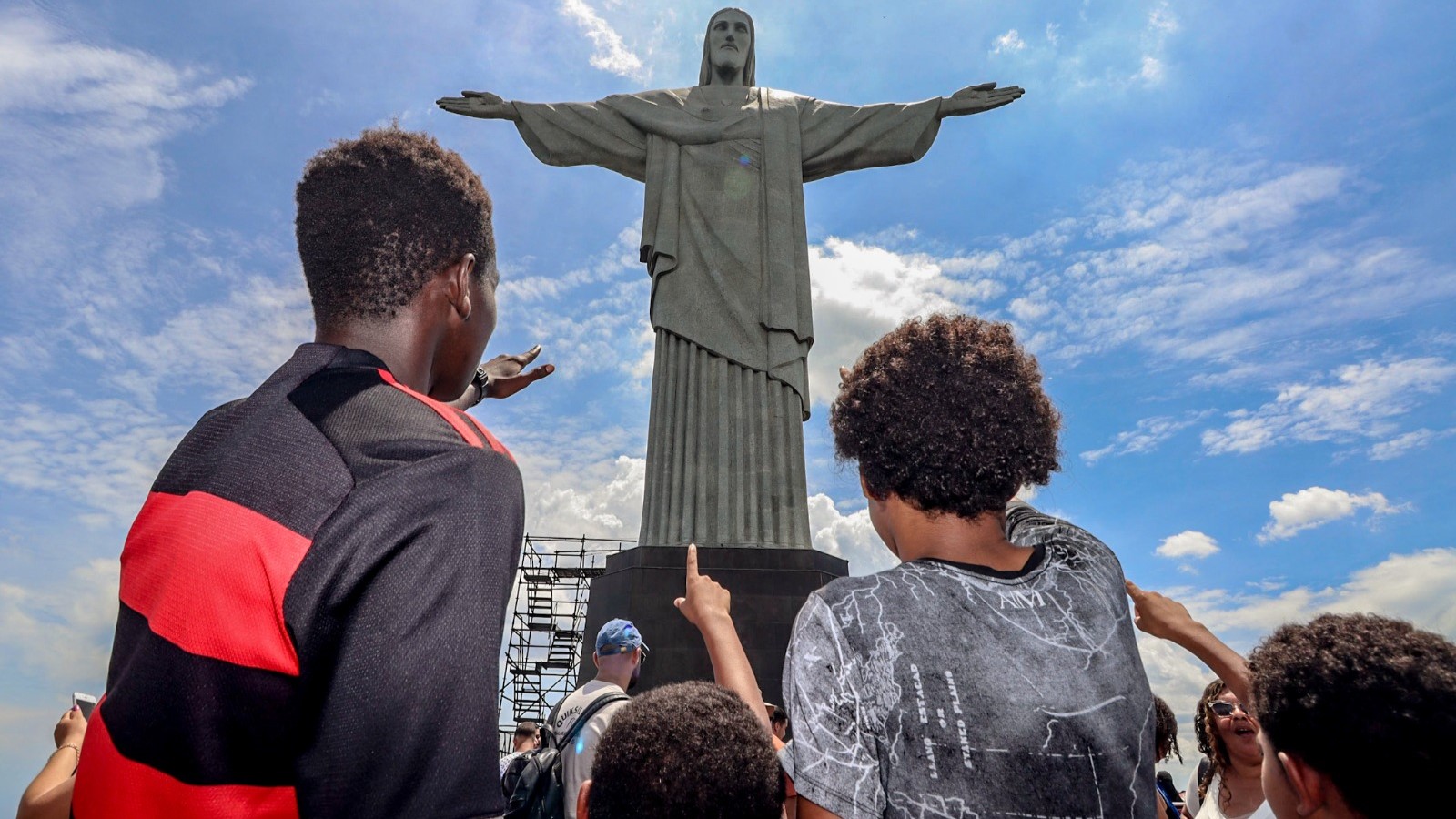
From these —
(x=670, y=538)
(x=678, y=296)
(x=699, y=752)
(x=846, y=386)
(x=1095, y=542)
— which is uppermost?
(x=678, y=296)

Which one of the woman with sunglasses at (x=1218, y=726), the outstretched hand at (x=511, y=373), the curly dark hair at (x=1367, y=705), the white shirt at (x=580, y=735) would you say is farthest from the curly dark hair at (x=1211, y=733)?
the outstretched hand at (x=511, y=373)

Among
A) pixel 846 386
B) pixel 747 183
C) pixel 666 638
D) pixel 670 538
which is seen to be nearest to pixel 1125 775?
pixel 846 386

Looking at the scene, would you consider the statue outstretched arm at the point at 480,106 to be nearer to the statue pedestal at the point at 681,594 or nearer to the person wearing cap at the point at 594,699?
the statue pedestal at the point at 681,594

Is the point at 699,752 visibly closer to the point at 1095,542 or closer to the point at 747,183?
the point at 1095,542

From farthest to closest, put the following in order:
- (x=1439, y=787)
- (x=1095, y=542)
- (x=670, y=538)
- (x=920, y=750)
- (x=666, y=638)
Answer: (x=670, y=538) < (x=666, y=638) < (x=1095, y=542) < (x=1439, y=787) < (x=920, y=750)

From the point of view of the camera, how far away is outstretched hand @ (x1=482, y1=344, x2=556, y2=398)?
280cm

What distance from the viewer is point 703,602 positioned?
2111 mm

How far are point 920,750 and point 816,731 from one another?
0.59ft

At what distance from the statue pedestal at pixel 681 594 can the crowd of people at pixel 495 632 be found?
455cm

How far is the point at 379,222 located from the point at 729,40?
342 inches

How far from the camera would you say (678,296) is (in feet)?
27.3

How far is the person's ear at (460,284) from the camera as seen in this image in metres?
1.66

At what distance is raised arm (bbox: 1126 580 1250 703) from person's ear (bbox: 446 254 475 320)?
1896 mm

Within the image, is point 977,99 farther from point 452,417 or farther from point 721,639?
point 452,417
